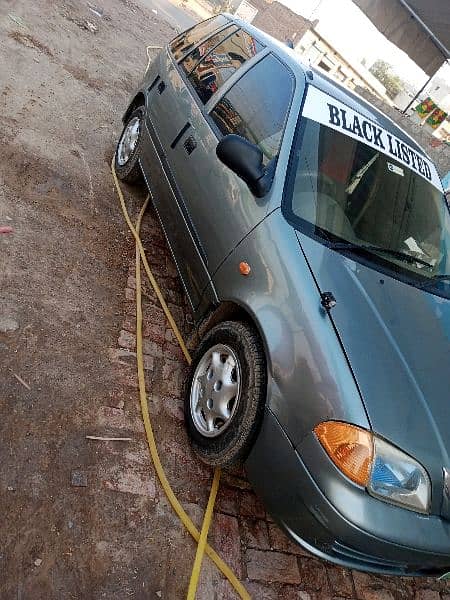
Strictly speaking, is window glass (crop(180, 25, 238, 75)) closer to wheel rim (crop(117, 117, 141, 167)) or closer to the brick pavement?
wheel rim (crop(117, 117, 141, 167))

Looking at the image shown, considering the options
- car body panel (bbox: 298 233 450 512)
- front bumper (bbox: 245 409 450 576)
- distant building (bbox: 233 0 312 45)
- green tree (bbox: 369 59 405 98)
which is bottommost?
front bumper (bbox: 245 409 450 576)

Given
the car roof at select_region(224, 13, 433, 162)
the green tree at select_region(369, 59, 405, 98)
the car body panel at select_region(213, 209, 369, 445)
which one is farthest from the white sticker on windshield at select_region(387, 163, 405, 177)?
the green tree at select_region(369, 59, 405, 98)

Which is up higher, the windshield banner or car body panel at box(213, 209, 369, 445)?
the windshield banner

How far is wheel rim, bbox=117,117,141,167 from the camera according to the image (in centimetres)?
436

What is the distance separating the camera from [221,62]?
3.67m

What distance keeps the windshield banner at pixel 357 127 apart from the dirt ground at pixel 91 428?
163 centimetres

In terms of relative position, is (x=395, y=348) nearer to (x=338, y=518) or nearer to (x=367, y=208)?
(x=338, y=518)

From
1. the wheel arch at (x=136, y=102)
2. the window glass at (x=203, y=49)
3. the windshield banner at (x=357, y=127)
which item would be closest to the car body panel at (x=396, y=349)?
the windshield banner at (x=357, y=127)

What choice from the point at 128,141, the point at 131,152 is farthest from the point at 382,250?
the point at 128,141

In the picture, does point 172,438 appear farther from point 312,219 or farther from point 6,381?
point 312,219

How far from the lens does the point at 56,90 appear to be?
525cm

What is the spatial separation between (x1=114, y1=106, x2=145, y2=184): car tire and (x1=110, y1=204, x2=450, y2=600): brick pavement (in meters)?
1.91

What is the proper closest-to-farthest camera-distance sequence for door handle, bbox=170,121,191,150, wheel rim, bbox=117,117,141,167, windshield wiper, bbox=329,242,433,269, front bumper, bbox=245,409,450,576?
front bumper, bbox=245,409,450,576, windshield wiper, bbox=329,242,433,269, door handle, bbox=170,121,191,150, wheel rim, bbox=117,117,141,167

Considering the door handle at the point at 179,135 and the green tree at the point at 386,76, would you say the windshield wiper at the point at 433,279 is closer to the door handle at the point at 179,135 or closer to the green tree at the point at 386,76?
the door handle at the point at 179,135
